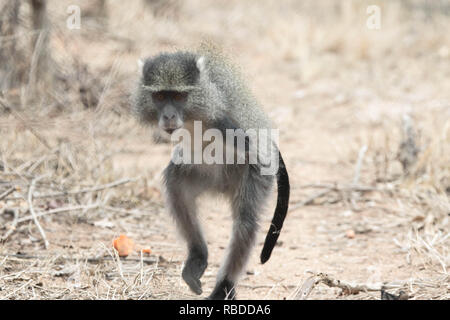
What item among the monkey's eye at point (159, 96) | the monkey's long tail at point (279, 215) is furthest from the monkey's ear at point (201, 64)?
the monkey's long tail at point (279, 215)

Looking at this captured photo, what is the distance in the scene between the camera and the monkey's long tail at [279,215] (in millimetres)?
4660

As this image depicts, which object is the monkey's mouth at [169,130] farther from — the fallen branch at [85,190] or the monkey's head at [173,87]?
the fallen branch at [85,190]

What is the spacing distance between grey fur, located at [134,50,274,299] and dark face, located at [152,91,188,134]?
0.04 m

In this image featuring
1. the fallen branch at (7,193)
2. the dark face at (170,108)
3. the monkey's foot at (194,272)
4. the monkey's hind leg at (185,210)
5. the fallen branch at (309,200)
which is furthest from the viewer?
the fallen branch at (309,200)

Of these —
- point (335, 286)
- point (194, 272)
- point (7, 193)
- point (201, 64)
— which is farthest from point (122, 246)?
point (335, 286)

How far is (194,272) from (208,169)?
0.76 meters

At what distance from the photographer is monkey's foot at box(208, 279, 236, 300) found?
454cm

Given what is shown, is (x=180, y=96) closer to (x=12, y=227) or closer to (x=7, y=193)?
(x=7, y=193)

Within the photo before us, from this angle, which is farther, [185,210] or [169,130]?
[185,210]

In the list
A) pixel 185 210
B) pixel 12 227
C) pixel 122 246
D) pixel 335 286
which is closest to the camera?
pixel 335 286

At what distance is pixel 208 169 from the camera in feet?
15.7

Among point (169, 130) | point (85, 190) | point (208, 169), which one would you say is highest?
point (169, 130)

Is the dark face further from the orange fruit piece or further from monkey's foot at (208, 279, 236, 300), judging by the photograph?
the orange fruit piece
